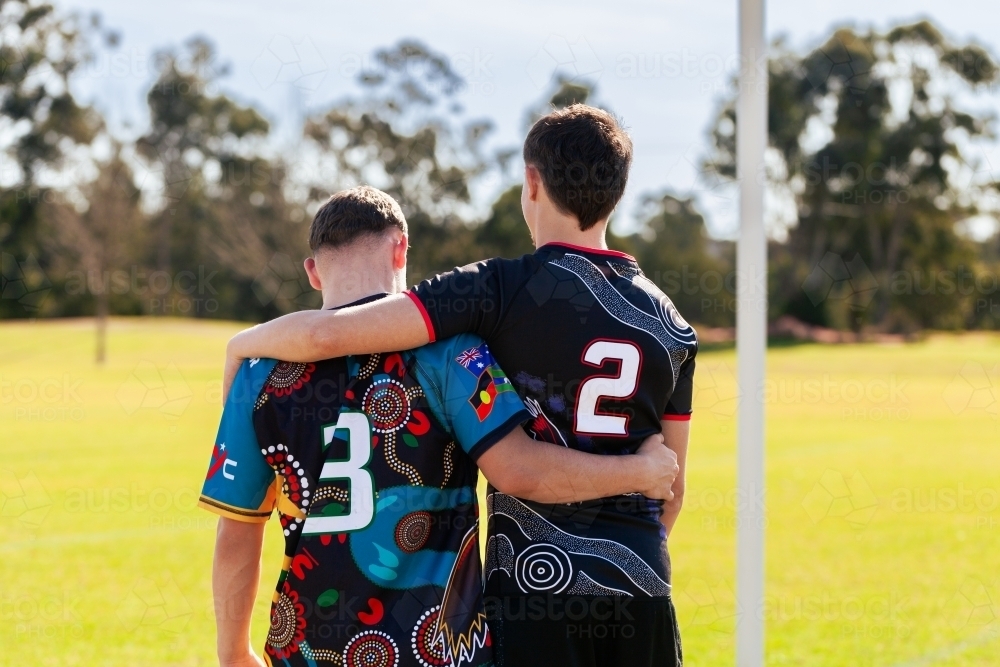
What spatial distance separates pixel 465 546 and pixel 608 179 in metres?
0.87

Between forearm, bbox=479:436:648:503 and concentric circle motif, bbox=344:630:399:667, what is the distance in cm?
38

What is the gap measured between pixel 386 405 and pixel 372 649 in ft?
1.61

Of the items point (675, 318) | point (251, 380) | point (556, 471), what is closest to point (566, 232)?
point (675, 318)

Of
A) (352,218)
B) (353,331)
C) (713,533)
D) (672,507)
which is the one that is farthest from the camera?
(713,533)

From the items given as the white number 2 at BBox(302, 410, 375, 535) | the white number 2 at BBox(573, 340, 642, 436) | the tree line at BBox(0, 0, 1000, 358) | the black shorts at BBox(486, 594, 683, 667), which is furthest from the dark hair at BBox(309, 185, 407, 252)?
the tree line at BBox(0, 0, 1000, 358)

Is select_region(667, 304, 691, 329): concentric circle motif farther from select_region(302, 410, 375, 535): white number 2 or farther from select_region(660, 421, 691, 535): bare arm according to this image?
select_region(302, 410, 375, 535): white number 2

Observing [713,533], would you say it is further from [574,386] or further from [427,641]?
[427,641]

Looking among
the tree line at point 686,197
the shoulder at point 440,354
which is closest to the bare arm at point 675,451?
the shoulder at point 440,354

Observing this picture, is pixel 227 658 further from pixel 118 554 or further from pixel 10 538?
pixel 10 538

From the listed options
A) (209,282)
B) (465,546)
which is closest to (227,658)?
(465,546)

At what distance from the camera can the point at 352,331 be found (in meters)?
1.89

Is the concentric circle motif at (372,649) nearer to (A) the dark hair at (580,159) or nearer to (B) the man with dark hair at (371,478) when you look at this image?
(B) the man with dark hair at (371,478)

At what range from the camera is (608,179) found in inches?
83.3

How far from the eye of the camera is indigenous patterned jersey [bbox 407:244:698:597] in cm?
203
